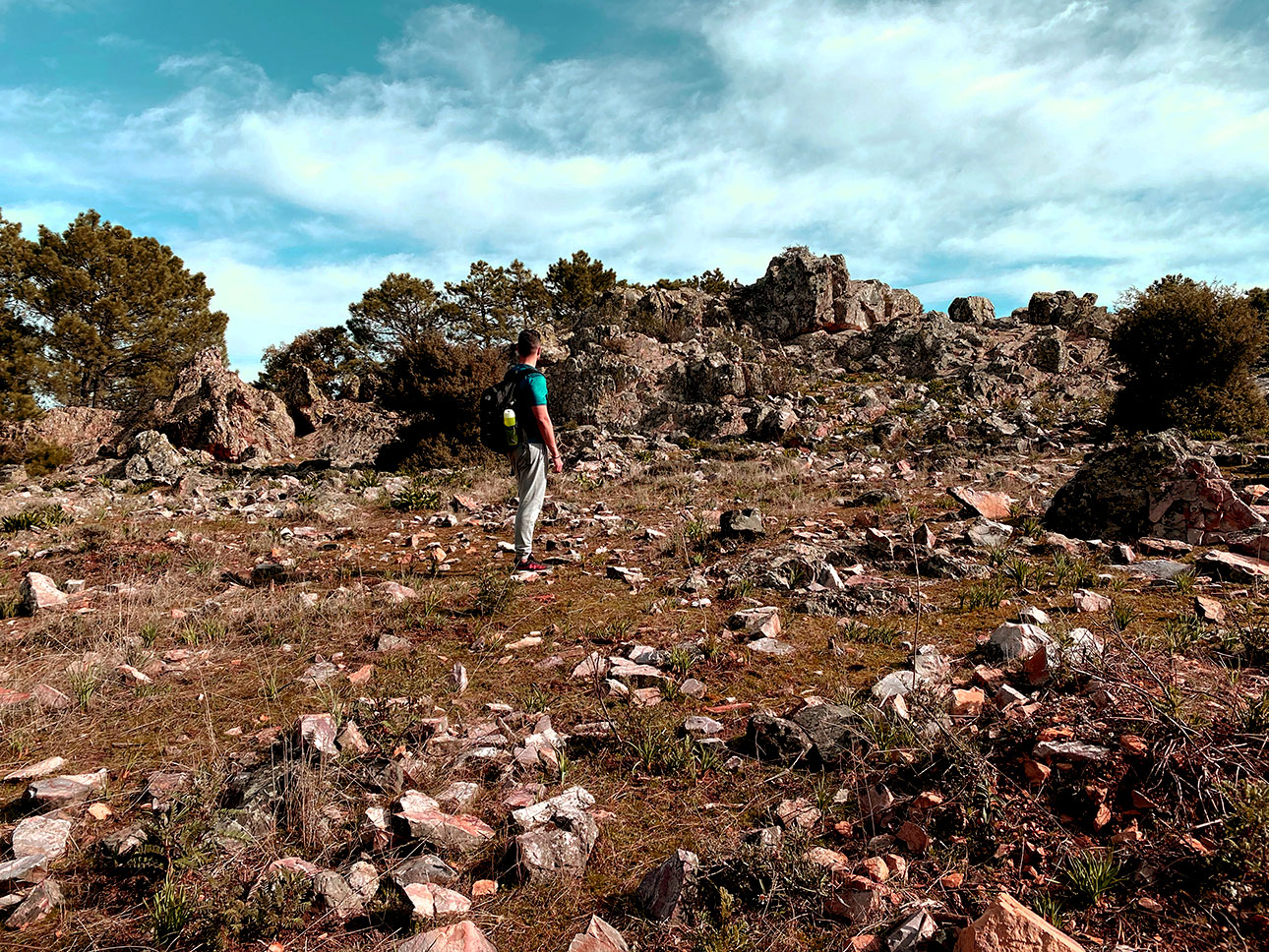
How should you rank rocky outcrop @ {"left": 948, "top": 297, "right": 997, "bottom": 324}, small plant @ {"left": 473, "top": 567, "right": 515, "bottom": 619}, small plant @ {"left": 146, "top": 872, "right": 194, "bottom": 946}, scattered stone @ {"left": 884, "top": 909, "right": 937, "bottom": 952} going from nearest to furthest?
scattered stone @ {"left": 884, "top": 909, "right": 937, "bottom": 952} → small plant @ {"left": 146, "top": 872, "right": 194, "bottom": 946} → small plant @ {"left": 473, "top": 567, "right": 515, "bottom": 619} → rocky outcrop @ {"left": 948, "top": 297, "right": 997, "bottom": 324}

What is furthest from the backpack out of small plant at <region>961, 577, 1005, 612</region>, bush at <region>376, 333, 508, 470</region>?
bush at <region>376, 333, 508, 470</region>

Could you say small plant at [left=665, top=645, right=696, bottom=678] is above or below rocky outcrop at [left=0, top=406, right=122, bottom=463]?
below

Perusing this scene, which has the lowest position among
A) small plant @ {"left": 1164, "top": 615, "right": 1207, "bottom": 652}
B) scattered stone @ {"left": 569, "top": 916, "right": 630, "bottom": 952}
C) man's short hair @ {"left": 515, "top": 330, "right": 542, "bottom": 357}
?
scattered stone @ {"left": 569, "top": 916, "right": 630, "bottom": 952}

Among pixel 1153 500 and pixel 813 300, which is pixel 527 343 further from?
pixel 813 300

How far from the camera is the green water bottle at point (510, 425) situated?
632 cm

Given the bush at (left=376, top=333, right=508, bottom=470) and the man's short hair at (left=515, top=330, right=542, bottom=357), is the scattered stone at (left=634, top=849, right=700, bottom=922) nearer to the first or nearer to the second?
the man's short hair at (left=515, top=330, right=542, bottom=357)

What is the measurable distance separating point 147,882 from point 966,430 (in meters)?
16.4

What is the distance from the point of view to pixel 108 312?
26.0 metres

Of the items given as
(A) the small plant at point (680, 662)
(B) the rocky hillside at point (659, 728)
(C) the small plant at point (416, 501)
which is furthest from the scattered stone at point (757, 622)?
(C) the small plant at point (416, 501)

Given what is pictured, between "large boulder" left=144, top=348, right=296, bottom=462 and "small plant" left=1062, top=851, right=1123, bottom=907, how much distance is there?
62.8 ft

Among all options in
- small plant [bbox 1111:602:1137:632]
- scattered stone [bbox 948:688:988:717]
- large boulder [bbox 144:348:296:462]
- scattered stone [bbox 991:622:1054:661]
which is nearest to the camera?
scattered stone [bbox 948:688:988:717]

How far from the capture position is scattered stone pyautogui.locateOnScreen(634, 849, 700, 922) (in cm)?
213

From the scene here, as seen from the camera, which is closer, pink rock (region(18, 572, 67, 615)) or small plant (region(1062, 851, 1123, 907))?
small plant (region(1062, 851, 1123, 907))

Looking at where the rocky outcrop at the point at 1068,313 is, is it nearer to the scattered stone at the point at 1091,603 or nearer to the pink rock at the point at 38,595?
the scattered stone at the point at 1091,603
